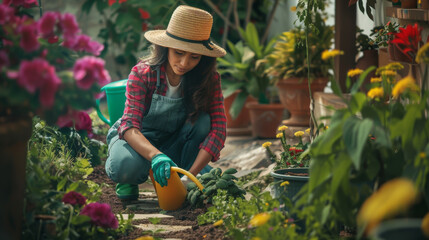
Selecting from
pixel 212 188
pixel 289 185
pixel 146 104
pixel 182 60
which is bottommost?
pixel 212 188

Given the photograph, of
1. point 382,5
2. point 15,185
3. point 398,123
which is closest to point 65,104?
point 15,185

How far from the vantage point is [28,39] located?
1.72m

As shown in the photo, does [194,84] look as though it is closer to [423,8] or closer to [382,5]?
[423,8]

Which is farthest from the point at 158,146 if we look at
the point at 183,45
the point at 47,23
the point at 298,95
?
the point at 298,95

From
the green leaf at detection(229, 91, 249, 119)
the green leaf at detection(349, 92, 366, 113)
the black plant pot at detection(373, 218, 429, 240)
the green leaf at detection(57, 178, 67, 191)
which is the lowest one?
the green leaf at detection(229, 91, 249, 119)

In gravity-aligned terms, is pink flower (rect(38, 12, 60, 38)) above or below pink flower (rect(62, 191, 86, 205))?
above

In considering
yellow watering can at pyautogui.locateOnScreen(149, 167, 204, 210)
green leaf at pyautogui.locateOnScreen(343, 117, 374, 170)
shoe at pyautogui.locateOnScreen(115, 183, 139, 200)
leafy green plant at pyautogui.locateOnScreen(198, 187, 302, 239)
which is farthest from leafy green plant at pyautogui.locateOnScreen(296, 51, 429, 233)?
shoe at pyautogui.locateOnScreen(115, 183, 139, 200)

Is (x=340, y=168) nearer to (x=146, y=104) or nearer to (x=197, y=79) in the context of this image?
(x=197, y=79)

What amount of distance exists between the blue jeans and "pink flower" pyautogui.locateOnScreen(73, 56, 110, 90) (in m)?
1.38

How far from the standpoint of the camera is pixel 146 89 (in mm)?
3150

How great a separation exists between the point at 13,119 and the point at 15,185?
0.18m

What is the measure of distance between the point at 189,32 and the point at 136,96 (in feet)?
1.35

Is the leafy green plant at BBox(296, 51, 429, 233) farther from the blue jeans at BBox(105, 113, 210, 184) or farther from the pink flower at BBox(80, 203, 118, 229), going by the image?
the blue jeans at BBox(105, 113, 210, 184)

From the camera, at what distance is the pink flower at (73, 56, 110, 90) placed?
173cm
